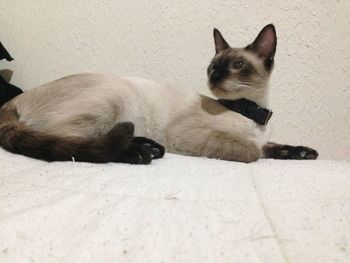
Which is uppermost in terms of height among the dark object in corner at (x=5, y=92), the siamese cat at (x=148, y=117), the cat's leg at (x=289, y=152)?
the siamese cat at (x=148, y=117)

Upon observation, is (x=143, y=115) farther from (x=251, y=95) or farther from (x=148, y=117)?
(x=251, y=95)

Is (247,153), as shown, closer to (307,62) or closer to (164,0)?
(307,62)

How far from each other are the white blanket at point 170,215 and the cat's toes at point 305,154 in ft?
1.04

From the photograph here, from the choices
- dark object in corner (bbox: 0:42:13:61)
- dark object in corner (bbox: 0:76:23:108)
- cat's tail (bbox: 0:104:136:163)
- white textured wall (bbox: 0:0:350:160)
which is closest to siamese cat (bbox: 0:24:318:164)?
cat's tail (bbox: 0:104:136:163)

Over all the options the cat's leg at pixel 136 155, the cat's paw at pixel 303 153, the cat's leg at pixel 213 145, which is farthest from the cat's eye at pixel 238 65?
the cat's leg at pixel 136 155

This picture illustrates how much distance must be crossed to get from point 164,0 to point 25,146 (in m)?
0.90

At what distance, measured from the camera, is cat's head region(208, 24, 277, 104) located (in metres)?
1.21

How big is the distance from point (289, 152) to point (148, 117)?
53 centimetres

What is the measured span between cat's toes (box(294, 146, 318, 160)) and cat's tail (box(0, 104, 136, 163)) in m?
0.62

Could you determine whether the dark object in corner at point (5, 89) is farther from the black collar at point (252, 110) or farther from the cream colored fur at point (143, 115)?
the black collar at point (252, 110)

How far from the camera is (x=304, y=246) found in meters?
0.51

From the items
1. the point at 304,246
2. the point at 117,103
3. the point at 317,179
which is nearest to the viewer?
the point at 304,246

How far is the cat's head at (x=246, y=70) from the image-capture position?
1215mm

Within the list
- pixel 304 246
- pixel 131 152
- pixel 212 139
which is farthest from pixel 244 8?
pixel 304 246
